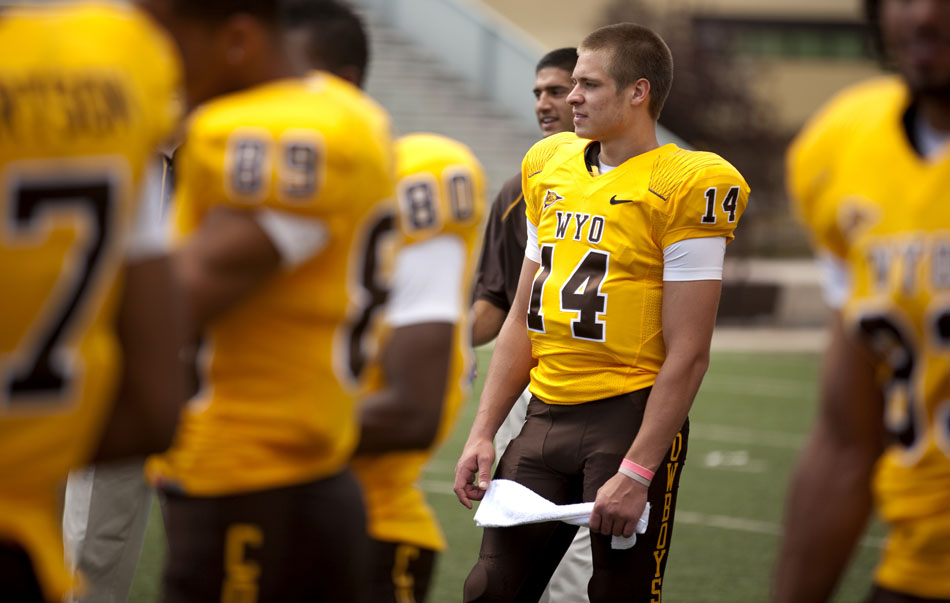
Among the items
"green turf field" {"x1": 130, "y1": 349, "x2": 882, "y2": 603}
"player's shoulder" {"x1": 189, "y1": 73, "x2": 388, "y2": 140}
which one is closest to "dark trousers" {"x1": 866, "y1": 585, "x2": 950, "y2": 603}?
"player's shoulder" {"x1": 189, "y1": 73, "x2": 388, "y2": 140}

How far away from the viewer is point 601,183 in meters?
3.87

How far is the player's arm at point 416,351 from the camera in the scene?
8.91ft

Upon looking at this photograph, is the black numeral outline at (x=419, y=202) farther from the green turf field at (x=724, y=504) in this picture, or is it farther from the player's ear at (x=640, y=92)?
the green turf field at (x=724, y=504)

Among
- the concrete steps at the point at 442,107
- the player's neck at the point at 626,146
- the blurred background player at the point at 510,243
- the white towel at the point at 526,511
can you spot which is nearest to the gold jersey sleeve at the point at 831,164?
the white towel at the point at 526,511

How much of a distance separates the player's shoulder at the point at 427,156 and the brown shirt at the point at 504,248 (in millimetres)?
1789

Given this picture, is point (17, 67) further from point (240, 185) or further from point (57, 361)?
point (240, 185)

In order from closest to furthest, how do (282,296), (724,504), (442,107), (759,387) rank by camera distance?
(282,296), (724,504), (759,387), (442,107)

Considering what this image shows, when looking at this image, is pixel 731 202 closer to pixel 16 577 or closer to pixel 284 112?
pixel 284 112

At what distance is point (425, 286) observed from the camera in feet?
9.16

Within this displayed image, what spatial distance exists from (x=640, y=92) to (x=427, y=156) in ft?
4.26

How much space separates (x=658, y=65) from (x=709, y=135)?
87.9 feet

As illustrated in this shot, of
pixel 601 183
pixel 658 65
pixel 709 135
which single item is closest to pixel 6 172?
pixel 601 183

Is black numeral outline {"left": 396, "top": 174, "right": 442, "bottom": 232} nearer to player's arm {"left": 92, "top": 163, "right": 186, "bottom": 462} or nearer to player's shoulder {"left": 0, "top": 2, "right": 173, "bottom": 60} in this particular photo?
player's arm {"left": 92, "top": 163, "right": 186, "bottom": 462}

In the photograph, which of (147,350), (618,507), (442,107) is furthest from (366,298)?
(442,107)
